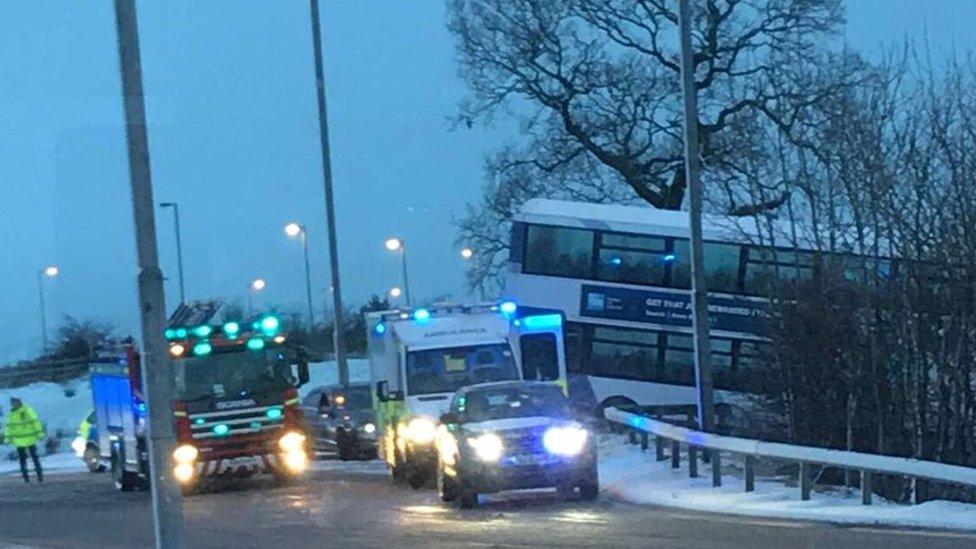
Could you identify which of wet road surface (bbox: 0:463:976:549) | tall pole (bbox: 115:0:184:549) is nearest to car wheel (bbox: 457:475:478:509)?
wet road surface (bbox: 0:463:976:549)

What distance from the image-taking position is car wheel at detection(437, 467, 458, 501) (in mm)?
21875

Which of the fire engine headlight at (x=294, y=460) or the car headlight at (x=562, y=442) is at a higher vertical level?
the car headlight at (x=562, y=442)

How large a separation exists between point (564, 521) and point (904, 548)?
16.5 feet

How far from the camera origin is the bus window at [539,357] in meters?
27.4

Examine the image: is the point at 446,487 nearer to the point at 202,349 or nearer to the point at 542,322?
the point at 542,322

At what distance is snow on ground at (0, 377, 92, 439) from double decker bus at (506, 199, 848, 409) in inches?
976

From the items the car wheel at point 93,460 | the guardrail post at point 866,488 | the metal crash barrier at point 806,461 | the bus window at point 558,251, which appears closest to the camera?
the metal crash barrier at point 806,461

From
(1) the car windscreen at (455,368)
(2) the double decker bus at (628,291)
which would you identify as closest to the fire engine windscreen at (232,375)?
(1) the car windscreen at (455,368)

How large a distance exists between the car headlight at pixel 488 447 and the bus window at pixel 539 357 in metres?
6.21

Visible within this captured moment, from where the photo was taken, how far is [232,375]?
27422mm

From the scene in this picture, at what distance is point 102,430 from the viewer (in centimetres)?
3250

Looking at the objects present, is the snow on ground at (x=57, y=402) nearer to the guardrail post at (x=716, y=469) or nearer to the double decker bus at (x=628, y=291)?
the double decker bus at (x=628, y=291)

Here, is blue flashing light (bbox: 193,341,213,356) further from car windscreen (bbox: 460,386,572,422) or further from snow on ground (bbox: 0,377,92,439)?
snow on ground (bbox: 0,377,92,439)

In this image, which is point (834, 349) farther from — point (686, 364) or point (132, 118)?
point (132, 118)
